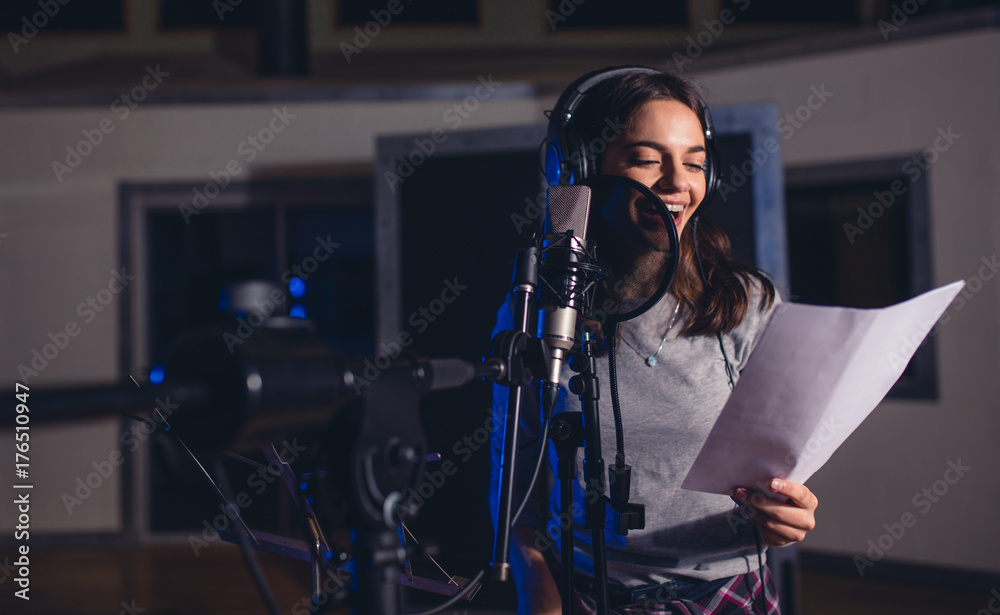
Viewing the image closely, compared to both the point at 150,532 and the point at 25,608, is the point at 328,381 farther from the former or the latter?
the point at 150,532

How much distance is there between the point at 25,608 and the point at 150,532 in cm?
94

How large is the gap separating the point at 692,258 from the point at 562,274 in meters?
0.50

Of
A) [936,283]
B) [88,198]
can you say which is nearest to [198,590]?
[88,198]

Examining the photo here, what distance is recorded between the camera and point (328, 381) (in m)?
0.50

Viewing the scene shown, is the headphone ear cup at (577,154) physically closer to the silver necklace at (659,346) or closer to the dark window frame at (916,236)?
the silver necklace at (659,346)

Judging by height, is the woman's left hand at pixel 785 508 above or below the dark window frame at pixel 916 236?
below

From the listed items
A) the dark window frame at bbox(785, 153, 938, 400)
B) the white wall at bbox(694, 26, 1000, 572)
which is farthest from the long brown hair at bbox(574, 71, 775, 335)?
the dark window frame at bbox(785, 153, 938, 400)

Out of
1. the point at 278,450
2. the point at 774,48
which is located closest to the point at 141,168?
the point at 774,48

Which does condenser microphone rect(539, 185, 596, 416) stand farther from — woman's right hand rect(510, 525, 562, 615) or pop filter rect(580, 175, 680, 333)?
woman's right hand rect(510, 525, 562, 615)

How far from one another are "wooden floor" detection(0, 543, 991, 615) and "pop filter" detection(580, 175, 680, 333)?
193 cm

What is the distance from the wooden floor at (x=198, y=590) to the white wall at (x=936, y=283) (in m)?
0.22

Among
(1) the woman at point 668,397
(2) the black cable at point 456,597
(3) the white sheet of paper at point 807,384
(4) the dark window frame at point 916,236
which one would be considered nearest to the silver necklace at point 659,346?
(1) the woman at point 668,397

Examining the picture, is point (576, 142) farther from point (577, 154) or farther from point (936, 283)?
point (936, 283)

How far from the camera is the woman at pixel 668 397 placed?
99cm
